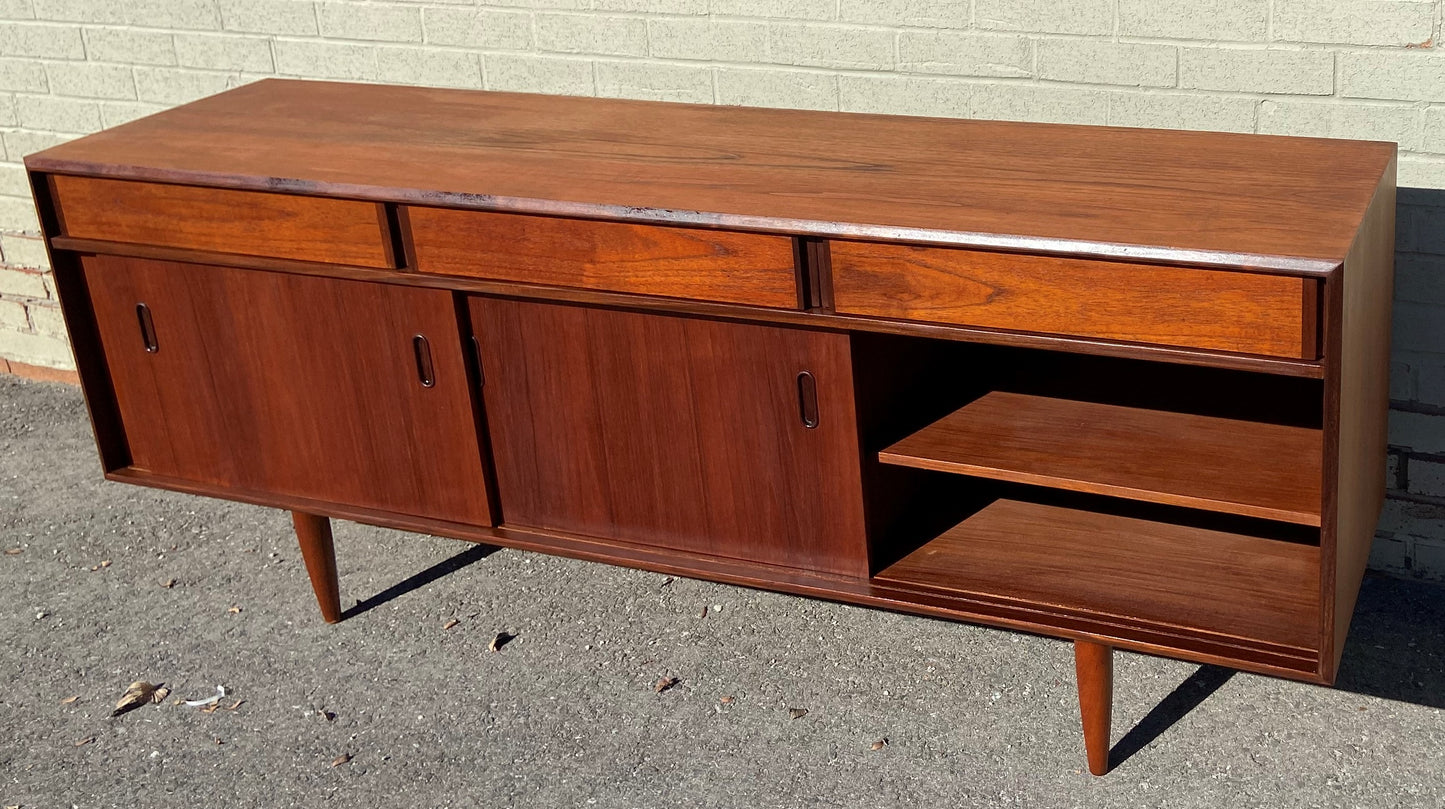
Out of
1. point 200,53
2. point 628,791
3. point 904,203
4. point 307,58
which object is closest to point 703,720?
point 628,791

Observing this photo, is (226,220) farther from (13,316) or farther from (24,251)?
(13,316)

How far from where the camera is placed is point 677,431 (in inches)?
93.1

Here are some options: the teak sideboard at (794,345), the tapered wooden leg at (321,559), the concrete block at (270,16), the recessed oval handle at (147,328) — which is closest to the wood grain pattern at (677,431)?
the teak sideboard at (794,345)

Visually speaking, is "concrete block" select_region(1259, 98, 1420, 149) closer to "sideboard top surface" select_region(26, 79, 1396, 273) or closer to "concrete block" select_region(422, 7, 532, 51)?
"sideboard top surface" select_region(26, 79, 1396, 273)

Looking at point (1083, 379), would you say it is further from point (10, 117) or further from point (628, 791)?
point (10, 117)

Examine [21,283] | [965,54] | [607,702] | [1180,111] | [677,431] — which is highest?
[965,54]

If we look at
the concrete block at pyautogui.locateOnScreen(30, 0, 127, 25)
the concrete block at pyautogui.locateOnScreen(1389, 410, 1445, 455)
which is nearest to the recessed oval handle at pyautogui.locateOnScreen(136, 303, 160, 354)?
the concrete block at pyautogui.locateOnScreen(30, 0, 127, 25)

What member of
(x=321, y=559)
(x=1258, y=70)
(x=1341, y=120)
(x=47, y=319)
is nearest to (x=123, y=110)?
(x=47, y=319)

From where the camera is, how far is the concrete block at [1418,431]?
2.67 meters

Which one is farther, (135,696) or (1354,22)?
(135,696)

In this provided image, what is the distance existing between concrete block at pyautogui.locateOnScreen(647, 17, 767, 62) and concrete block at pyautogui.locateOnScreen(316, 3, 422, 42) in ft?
1.87

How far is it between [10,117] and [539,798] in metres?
2.44

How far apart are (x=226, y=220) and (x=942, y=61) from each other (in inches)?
50.1

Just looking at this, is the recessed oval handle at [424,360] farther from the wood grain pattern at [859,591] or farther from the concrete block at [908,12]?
the concrete block at [908,12]
